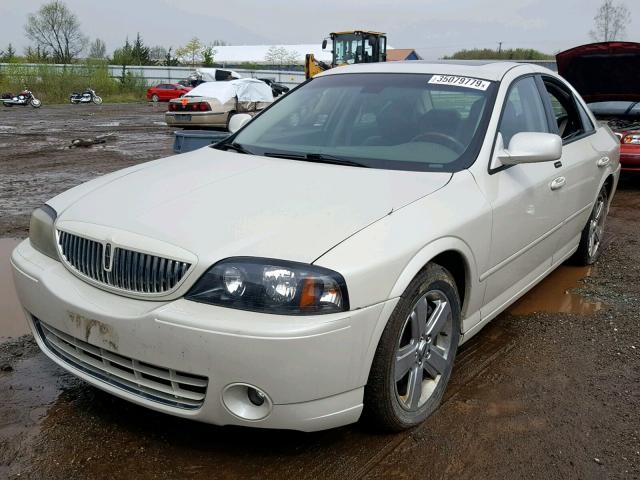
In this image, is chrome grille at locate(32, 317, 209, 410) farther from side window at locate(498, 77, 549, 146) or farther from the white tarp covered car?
the white tarp covered car

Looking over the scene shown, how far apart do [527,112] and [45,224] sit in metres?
2.81

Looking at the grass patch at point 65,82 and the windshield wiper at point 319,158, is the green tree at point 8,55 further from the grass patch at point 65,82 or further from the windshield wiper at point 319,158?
the windshield wiper at point 319,158

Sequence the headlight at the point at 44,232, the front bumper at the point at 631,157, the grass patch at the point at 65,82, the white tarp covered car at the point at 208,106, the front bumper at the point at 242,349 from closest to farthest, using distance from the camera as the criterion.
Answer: the front bumper at the point at 242,349 < the headlight at the point at 44,232 < the front bumper at the point at 631,157 < the white tarp covered car at the point at 208,106 < the grass patch at the point at 65,82

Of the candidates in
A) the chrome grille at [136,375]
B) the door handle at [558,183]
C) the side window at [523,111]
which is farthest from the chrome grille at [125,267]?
the door handle at [558,183]

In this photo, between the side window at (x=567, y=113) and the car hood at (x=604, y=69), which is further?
the car hood at (x=604, y=69)

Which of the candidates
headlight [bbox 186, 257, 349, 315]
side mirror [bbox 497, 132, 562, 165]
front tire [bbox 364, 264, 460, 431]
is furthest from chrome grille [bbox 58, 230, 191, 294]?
side mirror [bbox 497, 132, 562, 165]

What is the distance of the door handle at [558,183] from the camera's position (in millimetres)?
3688

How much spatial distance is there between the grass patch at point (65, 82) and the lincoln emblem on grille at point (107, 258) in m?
40.2

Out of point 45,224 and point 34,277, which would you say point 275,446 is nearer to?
point 34,277

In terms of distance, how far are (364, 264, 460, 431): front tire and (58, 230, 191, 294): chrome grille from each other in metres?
0.85

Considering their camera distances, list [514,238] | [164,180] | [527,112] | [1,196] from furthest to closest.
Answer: [1,196]
[527,112]
[514,238]
[164,180]

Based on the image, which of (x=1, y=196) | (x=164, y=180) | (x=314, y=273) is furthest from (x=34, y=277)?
(x=1, y=196)

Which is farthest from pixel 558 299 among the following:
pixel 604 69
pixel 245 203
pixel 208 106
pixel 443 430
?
pixel 208 106

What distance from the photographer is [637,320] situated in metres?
3.98
